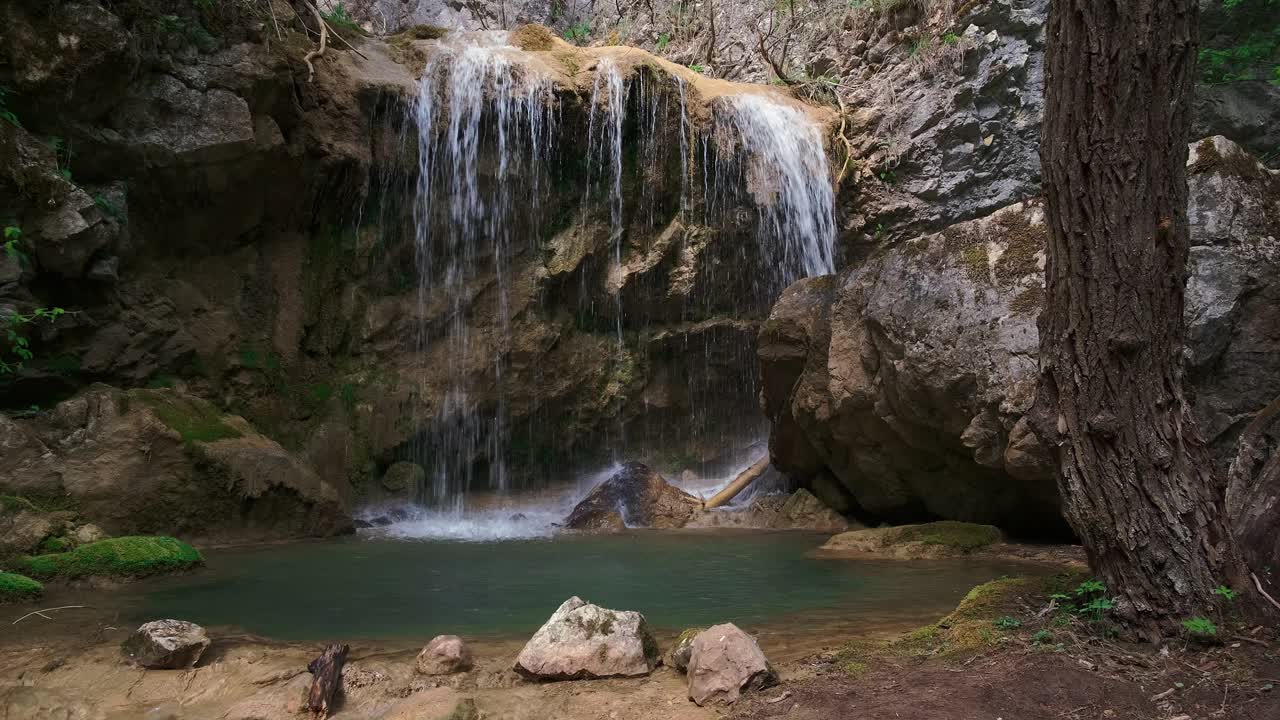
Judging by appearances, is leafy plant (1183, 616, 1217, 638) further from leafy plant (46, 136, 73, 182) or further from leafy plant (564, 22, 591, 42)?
leafy plant (564, 22, 591, 42)

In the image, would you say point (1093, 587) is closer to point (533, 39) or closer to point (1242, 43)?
point (1242, 43)

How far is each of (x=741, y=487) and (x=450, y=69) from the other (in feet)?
22.9

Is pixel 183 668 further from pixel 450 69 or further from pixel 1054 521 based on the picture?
pixel 450 69

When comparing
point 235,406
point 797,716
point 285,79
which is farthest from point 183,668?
point 285,79

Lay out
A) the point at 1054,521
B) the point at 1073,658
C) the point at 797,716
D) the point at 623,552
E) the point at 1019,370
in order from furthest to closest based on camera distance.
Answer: the point at 623,552
the point at 1054,521
the point at 1019,370
the point at 1073,658
the point at 797,716

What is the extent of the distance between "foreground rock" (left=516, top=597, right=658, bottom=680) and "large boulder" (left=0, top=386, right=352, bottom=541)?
5.29m

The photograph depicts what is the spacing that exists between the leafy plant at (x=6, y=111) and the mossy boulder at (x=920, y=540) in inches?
337

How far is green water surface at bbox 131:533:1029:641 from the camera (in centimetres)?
484

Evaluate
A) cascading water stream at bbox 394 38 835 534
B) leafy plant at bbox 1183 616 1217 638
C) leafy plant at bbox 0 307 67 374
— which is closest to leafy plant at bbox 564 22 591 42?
cascading water stream at bbox 394 38 835 534

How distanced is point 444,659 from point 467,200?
27.8 feet

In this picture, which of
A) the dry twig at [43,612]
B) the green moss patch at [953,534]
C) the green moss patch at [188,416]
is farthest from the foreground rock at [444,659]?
the green moss patch at [188,416]

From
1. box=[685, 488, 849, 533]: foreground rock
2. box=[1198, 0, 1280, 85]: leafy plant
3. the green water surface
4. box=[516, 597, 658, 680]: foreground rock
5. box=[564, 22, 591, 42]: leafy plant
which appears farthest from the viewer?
box=[564, 22, 591, 42]: leafy plant

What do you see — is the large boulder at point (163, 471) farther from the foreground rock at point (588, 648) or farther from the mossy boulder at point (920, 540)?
the mossy boulder at point (920, 540)

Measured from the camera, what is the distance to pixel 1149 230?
3.23 metres
